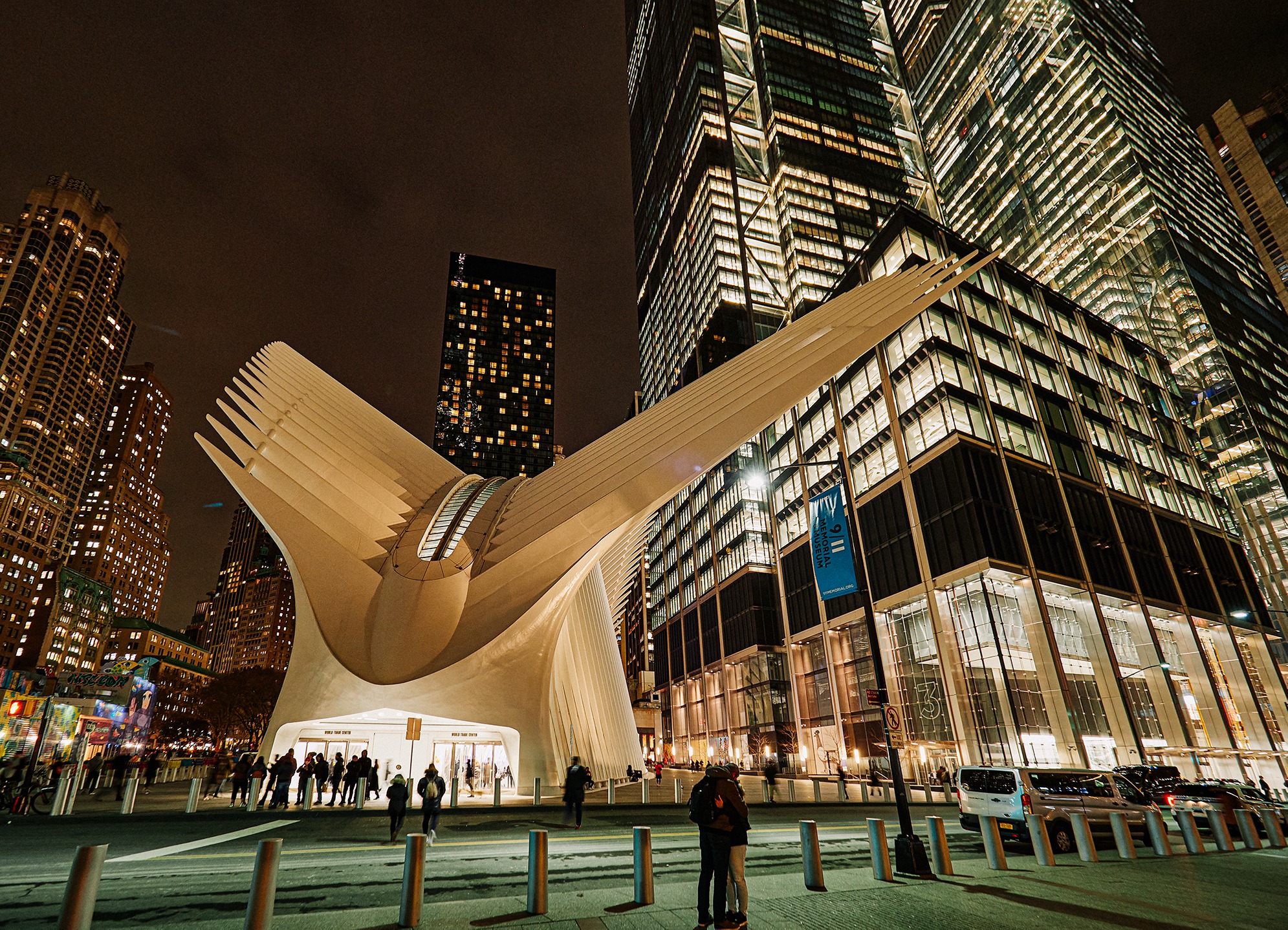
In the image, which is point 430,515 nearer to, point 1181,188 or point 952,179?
point 1181,188

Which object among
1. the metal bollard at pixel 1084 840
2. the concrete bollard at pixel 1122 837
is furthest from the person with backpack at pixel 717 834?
the concrete bollard at pixel 1122 837

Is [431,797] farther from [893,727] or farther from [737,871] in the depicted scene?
[893,727]

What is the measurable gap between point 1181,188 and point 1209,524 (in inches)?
2251

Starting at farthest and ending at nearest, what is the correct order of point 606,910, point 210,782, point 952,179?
point 952,179 < point 210,782 < point 606,910

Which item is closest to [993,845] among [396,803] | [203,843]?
[396,803]

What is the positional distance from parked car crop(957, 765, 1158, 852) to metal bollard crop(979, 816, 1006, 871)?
7.57 feet

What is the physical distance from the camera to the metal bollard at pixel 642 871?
693 cm

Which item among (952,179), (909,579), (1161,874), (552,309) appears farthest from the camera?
(552,309)

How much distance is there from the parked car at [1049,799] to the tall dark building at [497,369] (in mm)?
135827

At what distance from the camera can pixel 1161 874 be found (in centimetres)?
960

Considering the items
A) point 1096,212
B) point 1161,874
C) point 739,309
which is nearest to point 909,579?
point 1161,874

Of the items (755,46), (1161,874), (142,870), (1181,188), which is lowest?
(1161,874)

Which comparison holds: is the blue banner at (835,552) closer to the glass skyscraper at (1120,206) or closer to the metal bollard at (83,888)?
the metal bollard at (83,888)

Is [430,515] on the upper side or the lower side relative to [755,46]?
Answer: lower
